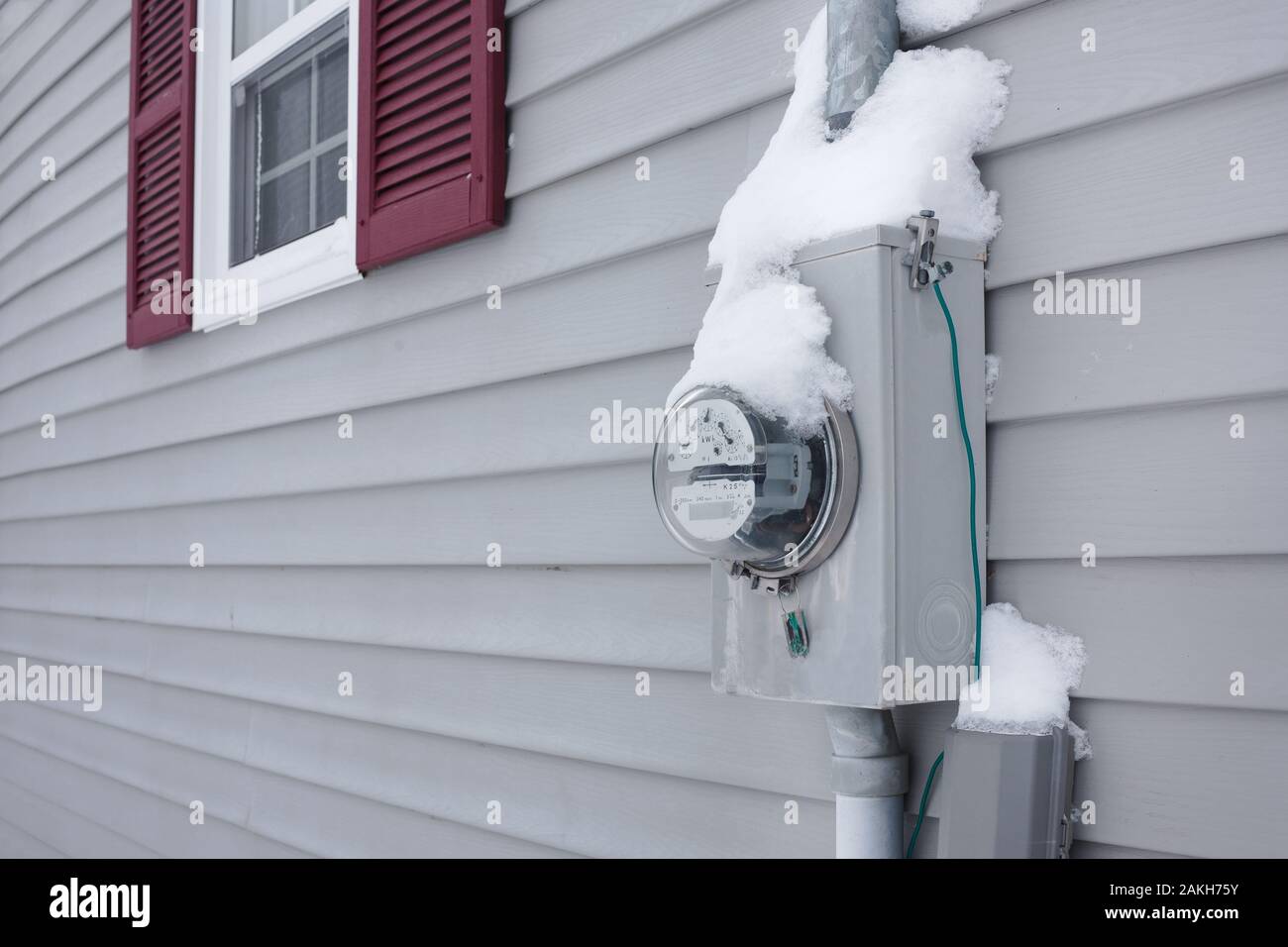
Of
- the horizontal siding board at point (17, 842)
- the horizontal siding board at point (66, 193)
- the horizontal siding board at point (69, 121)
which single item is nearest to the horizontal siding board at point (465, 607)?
the horizontal siding board at point (17, 842)

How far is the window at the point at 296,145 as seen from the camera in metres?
2.32

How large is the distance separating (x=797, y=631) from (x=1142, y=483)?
1.37 feet

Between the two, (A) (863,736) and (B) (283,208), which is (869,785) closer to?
(A) (863,736)

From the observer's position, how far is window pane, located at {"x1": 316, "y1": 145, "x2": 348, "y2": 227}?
9.49 ft

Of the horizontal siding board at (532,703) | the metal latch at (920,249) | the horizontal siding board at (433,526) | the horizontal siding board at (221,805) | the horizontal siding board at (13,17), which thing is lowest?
the horizontal siding board at (221,805)

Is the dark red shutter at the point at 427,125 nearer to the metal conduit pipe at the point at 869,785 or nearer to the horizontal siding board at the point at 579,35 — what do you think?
the horizontal siding board at the point at 579,35

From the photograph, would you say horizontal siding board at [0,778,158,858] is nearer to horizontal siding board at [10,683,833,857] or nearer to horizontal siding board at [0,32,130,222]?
horizontal siding board at [10,683,833,857]

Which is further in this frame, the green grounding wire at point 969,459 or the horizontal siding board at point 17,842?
the horizontal siding board at point 17,842

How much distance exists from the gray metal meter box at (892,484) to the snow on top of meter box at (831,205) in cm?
3

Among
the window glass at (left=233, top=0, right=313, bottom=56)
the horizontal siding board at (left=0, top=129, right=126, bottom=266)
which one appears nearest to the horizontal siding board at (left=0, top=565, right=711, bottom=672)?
the horizontal siding board at (left=0, top=129, right=126, bottom=266)

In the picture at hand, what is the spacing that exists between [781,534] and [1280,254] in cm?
59

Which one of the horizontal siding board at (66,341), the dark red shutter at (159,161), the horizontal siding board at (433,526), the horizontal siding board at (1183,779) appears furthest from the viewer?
the horizontal siding board at (66,341)

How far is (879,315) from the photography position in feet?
4.39
